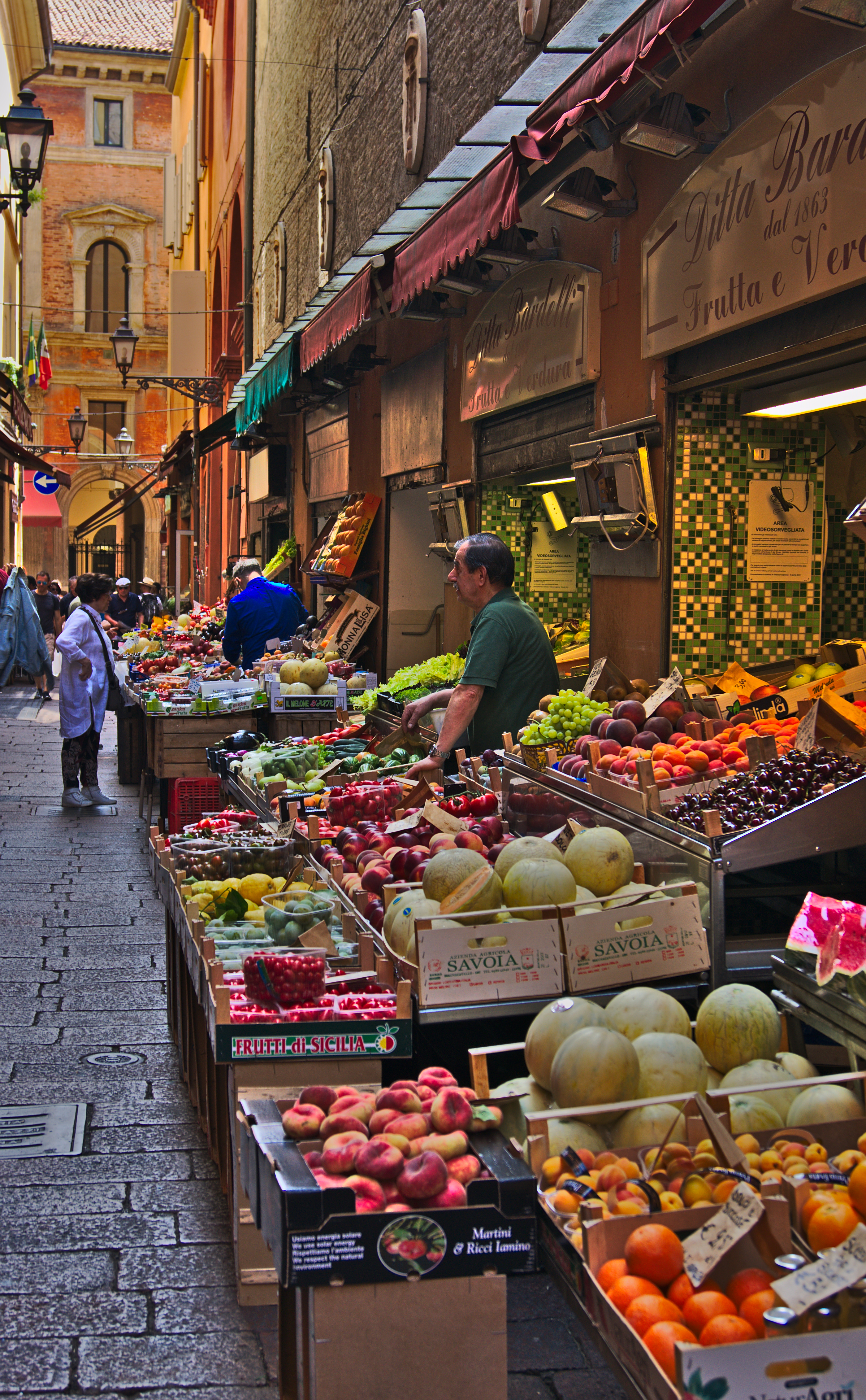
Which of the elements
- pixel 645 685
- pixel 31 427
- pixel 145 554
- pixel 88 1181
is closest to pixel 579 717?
pixel 645 685

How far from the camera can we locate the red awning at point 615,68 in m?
3.91

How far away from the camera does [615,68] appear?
4453 millimetres

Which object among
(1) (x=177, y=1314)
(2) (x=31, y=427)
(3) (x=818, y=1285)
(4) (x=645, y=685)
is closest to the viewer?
(3) (x=818, y=1285)

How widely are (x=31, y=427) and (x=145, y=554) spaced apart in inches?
721

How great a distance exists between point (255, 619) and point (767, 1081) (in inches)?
351

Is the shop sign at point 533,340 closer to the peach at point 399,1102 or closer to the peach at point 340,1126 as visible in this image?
the peach at point 399,1102

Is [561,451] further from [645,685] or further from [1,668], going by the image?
[1,668]

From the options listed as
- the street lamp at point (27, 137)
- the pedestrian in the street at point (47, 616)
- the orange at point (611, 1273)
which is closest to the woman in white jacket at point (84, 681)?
the street lamp at point (27, 137)

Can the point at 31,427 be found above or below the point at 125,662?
above

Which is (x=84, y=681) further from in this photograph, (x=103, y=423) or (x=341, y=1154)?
(x=103, y=423)

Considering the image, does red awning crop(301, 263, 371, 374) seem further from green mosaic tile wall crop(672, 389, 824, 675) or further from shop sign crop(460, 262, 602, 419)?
green mosaic tile wall crop(672, 389, 824, 675)

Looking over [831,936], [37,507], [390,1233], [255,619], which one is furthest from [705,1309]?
[37,507]

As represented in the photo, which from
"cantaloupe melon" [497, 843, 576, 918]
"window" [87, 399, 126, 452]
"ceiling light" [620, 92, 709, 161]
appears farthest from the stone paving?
"window" [87, 399, 126, 452]

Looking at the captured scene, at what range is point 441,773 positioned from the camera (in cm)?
590
